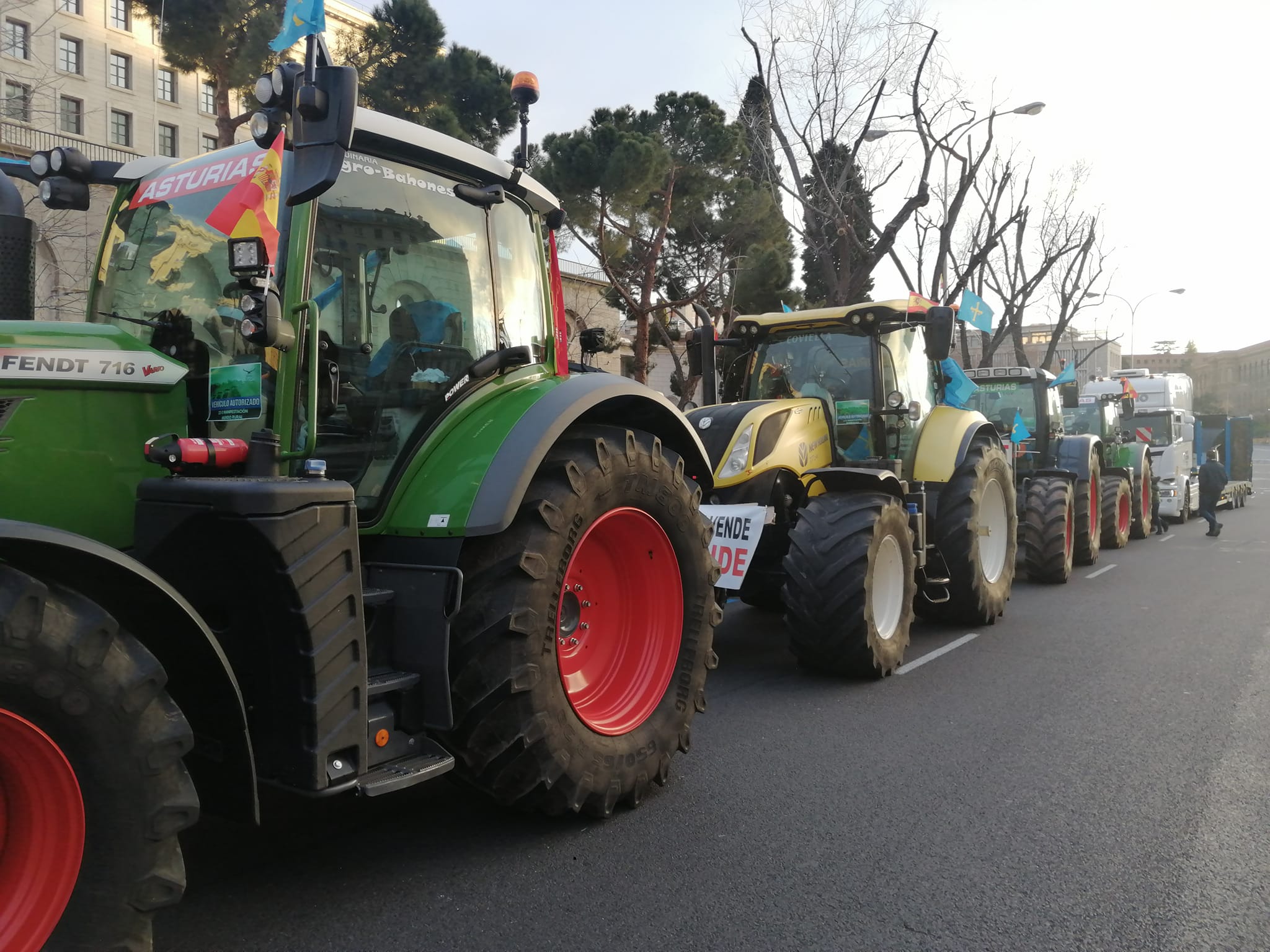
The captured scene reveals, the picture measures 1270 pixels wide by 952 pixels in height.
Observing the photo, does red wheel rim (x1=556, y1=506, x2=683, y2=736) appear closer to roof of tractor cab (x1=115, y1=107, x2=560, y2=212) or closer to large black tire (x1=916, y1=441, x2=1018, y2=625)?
roof of tractor cab (x1=115, y1=107, x2=560, y2=212)

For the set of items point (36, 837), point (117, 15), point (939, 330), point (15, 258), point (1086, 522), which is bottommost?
point (1086, 522)

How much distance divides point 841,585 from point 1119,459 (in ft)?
38.7

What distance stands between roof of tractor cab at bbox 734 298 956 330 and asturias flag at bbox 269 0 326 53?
5.16 m

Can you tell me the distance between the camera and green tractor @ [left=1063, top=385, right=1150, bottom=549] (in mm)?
14203

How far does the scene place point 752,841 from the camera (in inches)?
144

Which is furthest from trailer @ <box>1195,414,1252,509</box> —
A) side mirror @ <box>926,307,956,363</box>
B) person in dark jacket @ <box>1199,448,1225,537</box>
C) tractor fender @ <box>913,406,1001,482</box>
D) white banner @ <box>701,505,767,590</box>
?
white banner @ <box>701,505,767,590</box>

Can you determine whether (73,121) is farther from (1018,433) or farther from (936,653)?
(936,653)

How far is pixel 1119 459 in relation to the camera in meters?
15.6

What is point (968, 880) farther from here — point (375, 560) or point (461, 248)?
point (461, 248)

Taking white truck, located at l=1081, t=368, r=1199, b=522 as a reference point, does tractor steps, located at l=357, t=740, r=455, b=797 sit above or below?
below

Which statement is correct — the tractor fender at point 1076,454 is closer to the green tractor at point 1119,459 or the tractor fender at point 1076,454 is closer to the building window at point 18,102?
the green tractor at point 1119,459

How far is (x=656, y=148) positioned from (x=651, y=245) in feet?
8.15

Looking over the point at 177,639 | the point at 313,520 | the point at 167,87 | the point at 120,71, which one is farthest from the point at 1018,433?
the point at 167,87

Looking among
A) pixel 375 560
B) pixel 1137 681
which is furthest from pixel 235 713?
pixel 1137 681
